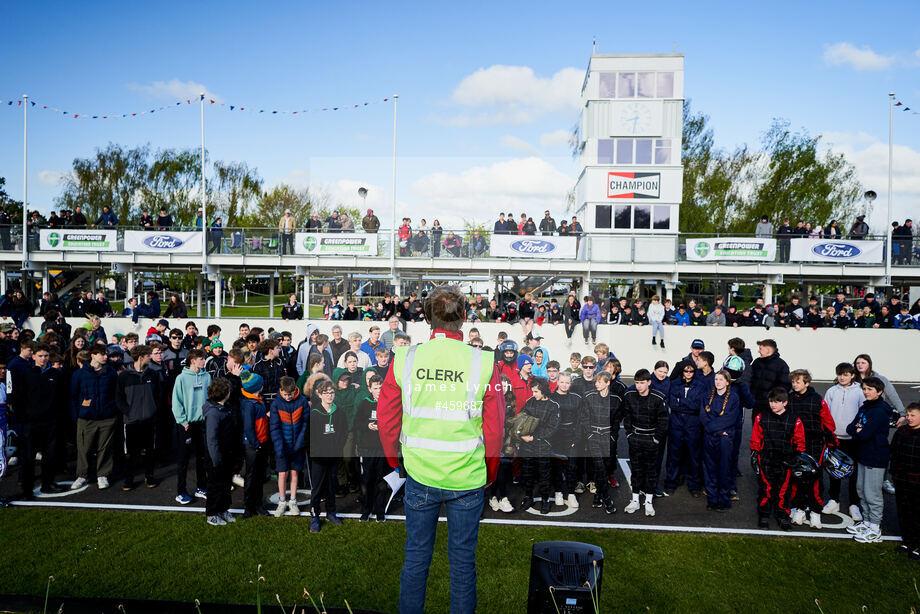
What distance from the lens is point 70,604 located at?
467 centimetres

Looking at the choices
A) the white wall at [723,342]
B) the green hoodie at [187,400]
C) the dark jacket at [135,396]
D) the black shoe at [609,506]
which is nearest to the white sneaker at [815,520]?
the black shoe at [609,506]

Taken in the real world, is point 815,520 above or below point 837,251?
below

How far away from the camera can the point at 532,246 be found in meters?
23.5

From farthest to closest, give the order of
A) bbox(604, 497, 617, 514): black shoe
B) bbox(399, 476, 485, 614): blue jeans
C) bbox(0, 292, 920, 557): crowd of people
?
1. bbox(604, 497, 617, 514): black shoe
2. bbox(0, 292, 920, 557): crowd of people
3. bbox(399, 476, 485, 614): blue jeans

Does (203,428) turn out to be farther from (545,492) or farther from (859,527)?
(859,527)

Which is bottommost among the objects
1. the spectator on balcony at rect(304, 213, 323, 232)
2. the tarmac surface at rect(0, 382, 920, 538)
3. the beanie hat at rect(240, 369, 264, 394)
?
the tarmac surface at rect(0, 382, 920, 538)

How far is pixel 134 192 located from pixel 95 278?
17640 mm

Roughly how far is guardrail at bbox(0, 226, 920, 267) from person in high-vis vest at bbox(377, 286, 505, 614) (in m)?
20.2

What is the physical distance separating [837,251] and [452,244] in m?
15.3

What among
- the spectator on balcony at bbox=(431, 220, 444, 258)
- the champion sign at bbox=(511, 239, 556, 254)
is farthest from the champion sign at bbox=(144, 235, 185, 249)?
the champion sign at bbox=(511, 239, 556, 254)

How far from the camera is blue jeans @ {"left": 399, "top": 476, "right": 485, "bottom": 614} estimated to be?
3.40 meters

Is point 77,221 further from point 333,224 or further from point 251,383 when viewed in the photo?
point 251,383

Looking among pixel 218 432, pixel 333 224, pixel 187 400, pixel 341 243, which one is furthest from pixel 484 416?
pixel 333 224

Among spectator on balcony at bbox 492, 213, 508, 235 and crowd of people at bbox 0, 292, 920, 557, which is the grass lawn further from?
spectator on balcony at bbox 492, 213, 508, 235
